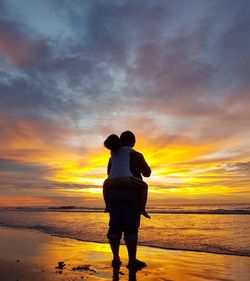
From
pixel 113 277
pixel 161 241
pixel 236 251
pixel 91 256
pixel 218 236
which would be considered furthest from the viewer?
pixel 218 236

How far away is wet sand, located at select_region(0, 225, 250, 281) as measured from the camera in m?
4.64

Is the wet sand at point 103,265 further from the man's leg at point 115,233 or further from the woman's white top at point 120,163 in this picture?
the woman's white top at point 120,163

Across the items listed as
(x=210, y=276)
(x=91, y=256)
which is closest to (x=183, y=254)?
(x=91, y=256)

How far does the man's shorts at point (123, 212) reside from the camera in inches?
203

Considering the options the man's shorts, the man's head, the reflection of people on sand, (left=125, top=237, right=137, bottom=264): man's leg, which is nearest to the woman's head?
the reflection of people on sand

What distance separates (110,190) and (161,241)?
403 centimetres

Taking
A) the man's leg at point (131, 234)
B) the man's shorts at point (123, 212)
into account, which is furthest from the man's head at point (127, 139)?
the man's leg at point (131, 234)

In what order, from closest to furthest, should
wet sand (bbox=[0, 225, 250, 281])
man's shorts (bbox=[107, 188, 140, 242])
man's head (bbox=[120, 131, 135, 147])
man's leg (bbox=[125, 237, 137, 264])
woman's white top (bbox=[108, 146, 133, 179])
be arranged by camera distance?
wet sand (bbox=[0, 225, 250, 281]) < man's leg (bbox=[125, 237, 137, 264]) < man's shorts (bbox=[107, 188, 140, 242]) < woman's white top (bbox=[108, 146, 133, 179]) < man's head (bbox=[120, 131, 135, 147])

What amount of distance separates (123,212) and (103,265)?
2.95ft

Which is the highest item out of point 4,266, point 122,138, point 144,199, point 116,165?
point 122,138

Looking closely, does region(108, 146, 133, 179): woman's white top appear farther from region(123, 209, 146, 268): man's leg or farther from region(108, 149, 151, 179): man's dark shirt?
region(123, 209, 146, 268): man's leg

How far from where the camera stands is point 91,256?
6.50 m

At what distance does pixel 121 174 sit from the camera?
525 centimetres

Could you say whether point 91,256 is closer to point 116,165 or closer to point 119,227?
point 119,227
